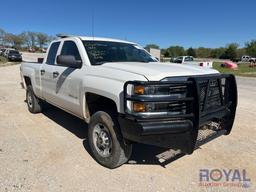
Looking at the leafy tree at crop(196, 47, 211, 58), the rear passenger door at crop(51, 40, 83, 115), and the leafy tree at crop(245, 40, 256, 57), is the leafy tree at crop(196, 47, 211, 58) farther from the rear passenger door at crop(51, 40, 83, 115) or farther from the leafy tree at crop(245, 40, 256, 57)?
the rear passenger door at crop(51, 40, 83, 115)

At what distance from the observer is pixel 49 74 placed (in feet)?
18.1

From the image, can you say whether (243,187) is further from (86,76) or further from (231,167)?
(86,76)

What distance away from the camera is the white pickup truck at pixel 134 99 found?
3230 millimetres

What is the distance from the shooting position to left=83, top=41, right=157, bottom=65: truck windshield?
4480 mm

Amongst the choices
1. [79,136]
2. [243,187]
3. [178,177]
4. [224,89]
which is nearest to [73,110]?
[79,136]

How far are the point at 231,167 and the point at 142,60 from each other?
8.10ft

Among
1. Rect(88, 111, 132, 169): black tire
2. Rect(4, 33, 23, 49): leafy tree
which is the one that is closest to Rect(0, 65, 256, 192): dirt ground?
Rect(88, 111, 132, 169): black tire

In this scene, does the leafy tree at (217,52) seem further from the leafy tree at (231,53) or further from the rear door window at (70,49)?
the rear door window at (70,49)

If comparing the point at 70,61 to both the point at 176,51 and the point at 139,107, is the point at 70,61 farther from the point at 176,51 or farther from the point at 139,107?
the point at 176,51

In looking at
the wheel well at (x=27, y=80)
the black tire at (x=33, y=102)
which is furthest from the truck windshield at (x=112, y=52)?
the wheel well at (x=27, y=80)

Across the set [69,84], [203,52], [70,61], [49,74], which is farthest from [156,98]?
[203,52]

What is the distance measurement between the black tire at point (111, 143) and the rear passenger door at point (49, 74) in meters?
1.82

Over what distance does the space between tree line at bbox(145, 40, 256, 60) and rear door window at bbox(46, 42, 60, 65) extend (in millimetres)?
90097

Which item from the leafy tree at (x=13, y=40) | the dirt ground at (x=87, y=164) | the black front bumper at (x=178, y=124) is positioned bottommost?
the dirt ground at (x=87, y=164)
